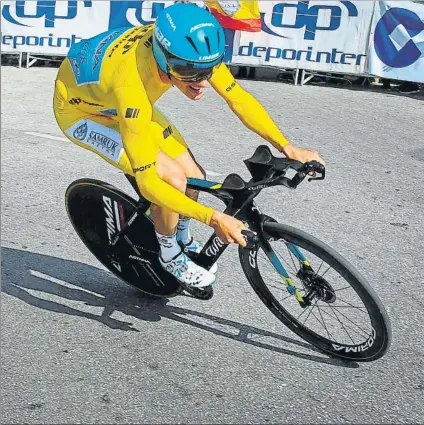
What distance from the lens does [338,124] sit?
9.30 meters

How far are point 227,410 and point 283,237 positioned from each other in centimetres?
96

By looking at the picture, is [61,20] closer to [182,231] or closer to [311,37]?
[311,37]

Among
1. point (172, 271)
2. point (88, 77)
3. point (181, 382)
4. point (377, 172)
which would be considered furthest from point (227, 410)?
point (377, 172)

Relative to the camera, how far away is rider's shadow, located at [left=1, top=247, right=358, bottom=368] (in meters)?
4.53

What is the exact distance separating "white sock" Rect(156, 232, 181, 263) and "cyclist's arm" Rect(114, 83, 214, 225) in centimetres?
61

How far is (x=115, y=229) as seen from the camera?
4871 mm

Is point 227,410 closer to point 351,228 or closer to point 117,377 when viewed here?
point 117,377

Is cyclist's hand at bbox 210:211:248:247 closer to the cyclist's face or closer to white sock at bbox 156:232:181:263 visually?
the cyclist's face

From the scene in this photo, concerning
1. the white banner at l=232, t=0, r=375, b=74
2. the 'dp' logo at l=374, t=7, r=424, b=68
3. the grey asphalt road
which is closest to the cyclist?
the grey asphalt road

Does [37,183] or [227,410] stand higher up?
[227,410]

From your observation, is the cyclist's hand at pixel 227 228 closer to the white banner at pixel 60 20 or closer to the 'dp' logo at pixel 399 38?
the 'dp' logo at pixel 399 38

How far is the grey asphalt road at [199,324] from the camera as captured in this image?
3908 mm

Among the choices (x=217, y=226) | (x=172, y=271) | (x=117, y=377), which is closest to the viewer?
(x=217, y=226)

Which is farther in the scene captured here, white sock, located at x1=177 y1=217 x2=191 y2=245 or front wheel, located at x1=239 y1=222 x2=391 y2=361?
white sock, located at x1=177 y1=217 x2=191 y2=245
